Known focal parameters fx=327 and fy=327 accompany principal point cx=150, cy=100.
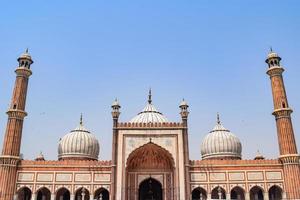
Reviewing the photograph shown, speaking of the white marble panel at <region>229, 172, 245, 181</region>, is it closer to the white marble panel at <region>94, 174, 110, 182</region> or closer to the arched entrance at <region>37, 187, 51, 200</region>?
the white marble panel at <region>94, 174, 110, 182</region>

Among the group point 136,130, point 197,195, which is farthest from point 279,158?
point 136,130

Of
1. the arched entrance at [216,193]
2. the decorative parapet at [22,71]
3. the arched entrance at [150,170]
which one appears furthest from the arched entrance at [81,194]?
the decorative parapet at [22,71]

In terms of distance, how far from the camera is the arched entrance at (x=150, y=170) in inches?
774

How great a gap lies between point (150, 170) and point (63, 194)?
18.8 feet

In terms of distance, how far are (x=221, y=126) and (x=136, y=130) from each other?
8.03 metres

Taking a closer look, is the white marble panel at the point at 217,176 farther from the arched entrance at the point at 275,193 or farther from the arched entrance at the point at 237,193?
the arched entrance at the point at 275,193

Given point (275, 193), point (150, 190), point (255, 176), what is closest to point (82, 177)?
point (150, 190)

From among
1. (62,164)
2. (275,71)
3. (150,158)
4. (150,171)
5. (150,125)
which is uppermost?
(275,71)

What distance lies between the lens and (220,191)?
18469mm

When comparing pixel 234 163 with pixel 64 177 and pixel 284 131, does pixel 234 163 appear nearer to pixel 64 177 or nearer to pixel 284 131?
pixel 284 131

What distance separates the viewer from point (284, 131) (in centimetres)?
2009

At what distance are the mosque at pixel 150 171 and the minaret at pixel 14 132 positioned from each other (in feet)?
0.17

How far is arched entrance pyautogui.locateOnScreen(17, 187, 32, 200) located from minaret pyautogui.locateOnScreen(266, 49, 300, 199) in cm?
1554

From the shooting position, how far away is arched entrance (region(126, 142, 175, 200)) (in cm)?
1966
